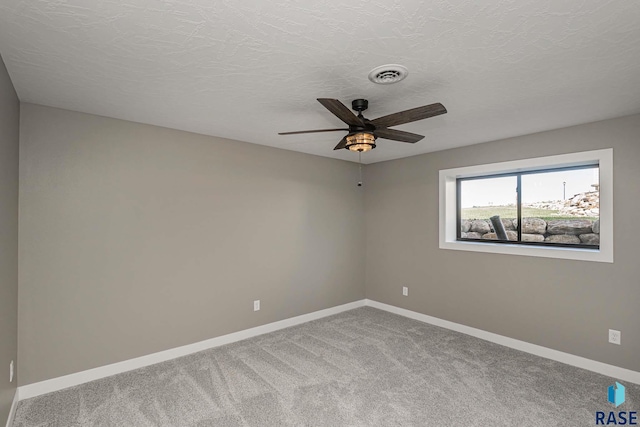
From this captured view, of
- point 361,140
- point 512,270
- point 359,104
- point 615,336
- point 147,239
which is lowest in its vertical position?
point 615,336

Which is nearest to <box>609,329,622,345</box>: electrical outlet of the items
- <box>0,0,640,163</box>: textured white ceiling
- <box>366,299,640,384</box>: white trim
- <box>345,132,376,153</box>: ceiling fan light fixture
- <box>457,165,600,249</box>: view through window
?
<box>366,299,640,384</box>: white trim

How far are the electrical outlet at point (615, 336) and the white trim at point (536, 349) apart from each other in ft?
0.74

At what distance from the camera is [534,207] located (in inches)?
147

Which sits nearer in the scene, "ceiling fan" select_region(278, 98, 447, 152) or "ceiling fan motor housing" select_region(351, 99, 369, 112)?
"ceiling fan" select_region(278, 98, 447, 152)

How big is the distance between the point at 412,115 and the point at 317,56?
73 centimetres

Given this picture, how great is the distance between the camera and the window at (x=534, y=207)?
3072 mm

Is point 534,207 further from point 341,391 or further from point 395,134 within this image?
point 341,391

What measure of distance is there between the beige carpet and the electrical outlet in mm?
354

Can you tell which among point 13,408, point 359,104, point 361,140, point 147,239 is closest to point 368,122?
point 361,140

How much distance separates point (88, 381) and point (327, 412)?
7.06 ft

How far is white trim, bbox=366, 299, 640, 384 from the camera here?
9.38 feet

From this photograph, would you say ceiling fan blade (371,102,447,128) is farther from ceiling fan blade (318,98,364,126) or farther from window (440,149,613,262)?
window (440,149,613,262)

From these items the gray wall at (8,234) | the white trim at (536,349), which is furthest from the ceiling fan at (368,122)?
the white trim at (536,349)

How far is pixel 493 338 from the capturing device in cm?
371
